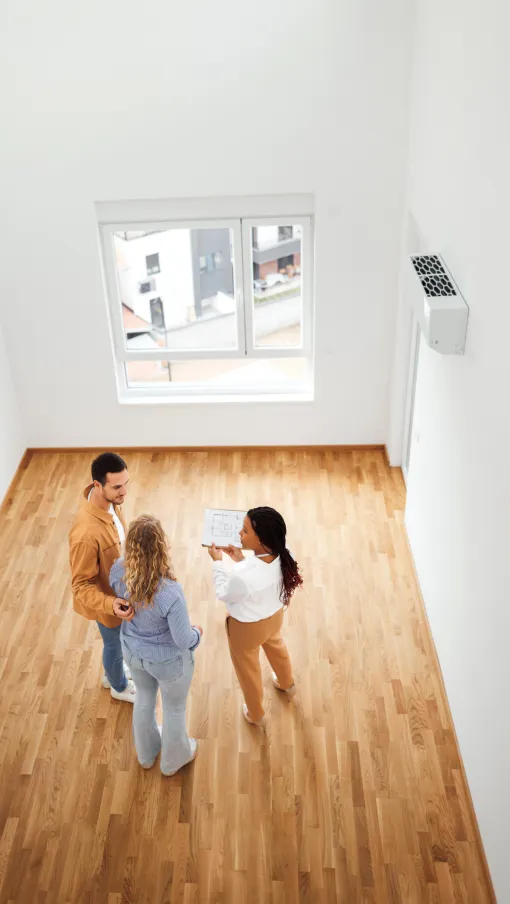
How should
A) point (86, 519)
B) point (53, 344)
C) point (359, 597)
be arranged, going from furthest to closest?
1. point (53, 344)
2. point (359, 597)
3. point (86, 519)

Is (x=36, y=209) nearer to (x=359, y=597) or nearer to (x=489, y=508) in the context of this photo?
(x=359, y=597)

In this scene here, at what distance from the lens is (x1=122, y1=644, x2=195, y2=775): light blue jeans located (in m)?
3.60

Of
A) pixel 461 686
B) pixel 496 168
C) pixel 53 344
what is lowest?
pixel 461 686

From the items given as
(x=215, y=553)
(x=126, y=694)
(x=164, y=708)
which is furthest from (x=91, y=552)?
(x=126, y=694)

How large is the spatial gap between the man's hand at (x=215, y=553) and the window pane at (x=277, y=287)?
273 centimetres

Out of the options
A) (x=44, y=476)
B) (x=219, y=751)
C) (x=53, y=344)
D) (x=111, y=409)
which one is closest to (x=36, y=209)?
(x=53, y=344)

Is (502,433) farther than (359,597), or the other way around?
(359,597)

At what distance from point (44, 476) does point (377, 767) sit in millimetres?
3677

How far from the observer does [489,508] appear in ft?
11.1

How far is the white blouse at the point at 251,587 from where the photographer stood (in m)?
3.59

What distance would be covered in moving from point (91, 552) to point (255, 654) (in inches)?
39.6

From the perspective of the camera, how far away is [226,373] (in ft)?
21.5

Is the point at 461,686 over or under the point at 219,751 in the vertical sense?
over

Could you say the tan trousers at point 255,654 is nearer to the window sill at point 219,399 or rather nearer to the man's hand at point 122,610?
the man's hand at point 122,610
